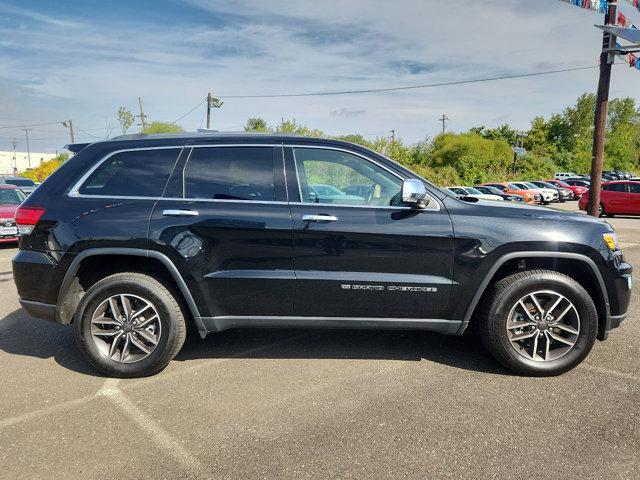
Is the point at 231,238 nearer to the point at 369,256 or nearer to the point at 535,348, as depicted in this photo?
the point at 369,256

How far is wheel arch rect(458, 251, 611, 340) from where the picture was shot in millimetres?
3326

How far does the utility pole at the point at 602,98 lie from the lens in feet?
39.2

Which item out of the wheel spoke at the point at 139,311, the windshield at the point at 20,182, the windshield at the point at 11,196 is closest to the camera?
the wheel spoke at the point at 139,311

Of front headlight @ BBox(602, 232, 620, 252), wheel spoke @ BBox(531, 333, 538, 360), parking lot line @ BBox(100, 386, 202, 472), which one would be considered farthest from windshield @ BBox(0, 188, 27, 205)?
front headlight @ BBox(602, 232, 620, 252)

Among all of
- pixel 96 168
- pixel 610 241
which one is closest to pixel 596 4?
pixel 610 241

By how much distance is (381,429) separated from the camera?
273 cm

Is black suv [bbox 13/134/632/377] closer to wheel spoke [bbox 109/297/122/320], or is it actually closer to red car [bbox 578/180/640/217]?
wheel spoke [bbox 109/297/122/320]

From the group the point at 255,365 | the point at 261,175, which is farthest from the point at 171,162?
the point at 255,365

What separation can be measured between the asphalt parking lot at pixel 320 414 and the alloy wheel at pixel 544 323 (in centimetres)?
24

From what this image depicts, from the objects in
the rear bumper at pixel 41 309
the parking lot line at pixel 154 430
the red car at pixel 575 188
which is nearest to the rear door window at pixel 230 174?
the rear bumper at pixel 41 309

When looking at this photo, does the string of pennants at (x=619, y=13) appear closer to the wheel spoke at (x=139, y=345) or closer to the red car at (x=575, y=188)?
the wheel spoke at (x=139, y=345)

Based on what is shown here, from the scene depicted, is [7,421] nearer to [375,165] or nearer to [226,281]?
[226,281]

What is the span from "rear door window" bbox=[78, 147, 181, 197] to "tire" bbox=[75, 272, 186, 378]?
2.15ft

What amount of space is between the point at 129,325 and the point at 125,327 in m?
0.04
